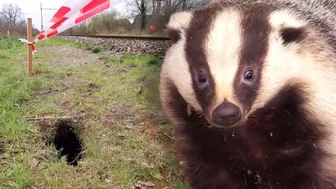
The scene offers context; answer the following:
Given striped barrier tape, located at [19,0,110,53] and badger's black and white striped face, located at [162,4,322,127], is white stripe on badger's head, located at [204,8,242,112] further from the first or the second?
striped barrier tape, located at [19,0,110,53]

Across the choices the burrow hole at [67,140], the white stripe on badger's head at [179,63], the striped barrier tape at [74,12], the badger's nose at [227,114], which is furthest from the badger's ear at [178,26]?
the burrow hole at [67,140]

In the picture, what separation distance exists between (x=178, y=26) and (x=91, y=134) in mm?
2069

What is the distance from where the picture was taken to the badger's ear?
2.31 meters

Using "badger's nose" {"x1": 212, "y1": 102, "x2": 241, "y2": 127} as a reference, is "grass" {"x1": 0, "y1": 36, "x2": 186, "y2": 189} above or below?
below

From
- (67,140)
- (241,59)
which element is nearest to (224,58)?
(241,59)

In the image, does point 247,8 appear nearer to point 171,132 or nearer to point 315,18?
point 315,18

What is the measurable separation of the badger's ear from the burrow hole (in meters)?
2.05

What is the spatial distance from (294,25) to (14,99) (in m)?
3.52

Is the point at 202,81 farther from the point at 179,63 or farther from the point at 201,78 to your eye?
the point at 179,63

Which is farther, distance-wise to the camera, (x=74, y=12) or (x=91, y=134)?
(x=74, y=12)

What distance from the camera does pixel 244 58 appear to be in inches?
78.6

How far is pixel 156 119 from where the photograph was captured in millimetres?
4434

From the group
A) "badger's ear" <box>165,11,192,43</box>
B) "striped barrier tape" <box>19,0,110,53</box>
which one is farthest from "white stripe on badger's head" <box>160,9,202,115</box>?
"striped barrier tape" <box>19,0,110,53</box>

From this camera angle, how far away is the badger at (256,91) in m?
2.00
